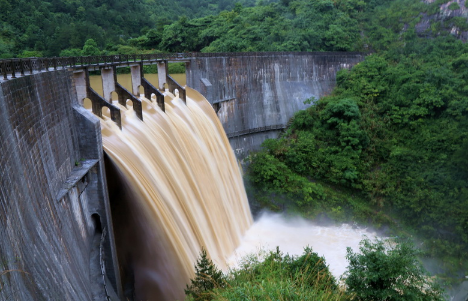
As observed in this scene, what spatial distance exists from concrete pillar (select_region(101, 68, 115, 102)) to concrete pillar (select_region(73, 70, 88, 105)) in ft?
6.78

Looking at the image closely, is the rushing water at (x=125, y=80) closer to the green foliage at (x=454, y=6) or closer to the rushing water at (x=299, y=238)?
the rushing water at (x=299, y=238)

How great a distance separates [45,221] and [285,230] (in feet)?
54.6

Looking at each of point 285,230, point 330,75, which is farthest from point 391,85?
point 285,230

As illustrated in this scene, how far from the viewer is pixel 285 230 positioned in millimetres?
24234

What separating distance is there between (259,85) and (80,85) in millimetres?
16899

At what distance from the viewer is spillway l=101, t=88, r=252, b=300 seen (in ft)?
47.4

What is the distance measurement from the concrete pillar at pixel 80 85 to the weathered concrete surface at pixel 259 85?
442 inches

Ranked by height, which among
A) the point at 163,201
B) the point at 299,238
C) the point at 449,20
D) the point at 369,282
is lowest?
the point at 299,238

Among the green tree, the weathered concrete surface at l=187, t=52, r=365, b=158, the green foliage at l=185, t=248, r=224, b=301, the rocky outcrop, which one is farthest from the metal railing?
the green tree

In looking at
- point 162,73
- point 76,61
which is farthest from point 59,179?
point 162,73

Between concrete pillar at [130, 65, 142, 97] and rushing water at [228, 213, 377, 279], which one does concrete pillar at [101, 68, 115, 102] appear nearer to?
concrete pillar at [130, 65, 142, 97]

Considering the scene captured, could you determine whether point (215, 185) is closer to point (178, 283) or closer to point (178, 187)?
point (178, 187)

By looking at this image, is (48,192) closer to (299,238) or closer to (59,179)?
(59,179)

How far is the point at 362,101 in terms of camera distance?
31312 mm
